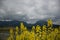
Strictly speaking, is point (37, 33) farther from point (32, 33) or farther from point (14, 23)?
point (14, 23)

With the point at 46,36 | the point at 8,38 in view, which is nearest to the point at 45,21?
the point at 46,36

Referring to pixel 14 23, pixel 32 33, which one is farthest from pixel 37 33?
pixel 14 23

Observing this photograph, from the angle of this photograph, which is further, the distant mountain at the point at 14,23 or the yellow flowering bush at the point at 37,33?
the distant mountain at the point at 14,23

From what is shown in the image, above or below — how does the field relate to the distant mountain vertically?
below

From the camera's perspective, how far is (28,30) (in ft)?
5.52

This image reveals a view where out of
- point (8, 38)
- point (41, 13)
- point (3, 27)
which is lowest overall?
point (8, 38)

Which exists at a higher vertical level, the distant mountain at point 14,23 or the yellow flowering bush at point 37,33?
the distant mountain at point 14,23

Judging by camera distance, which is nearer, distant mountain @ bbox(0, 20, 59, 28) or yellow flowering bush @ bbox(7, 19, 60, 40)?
yellow flowering bush @ bbox(7, 19, 60, 40)

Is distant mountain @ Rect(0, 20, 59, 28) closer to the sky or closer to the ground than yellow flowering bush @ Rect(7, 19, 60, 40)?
closer to the sky

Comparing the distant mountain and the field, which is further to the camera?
the distant mountain

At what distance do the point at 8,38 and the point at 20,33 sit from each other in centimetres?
19

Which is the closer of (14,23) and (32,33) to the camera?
(32,33)

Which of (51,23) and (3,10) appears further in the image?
(3,10)

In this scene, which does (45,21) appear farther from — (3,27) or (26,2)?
(3,27)
